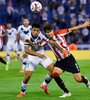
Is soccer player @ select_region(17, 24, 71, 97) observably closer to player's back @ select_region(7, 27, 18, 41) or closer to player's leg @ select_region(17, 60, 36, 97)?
player's leg @ select_region(17, 60, 36, 97)

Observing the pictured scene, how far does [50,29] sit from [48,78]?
1.71 metres

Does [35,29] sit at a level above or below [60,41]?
above

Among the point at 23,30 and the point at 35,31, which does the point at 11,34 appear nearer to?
the point at 23,30

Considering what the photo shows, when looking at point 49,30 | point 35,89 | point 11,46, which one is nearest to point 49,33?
point 49,30

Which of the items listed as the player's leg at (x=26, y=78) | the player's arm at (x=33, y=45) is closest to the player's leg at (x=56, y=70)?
the player's leg at (x=26, y=78)

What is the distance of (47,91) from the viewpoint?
14.0 metres

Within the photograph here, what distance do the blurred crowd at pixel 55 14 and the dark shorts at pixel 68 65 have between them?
65.4ft

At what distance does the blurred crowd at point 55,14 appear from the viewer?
1331 inches

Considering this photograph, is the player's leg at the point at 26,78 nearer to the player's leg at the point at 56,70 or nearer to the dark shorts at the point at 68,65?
the player's leg at the point at 56,70

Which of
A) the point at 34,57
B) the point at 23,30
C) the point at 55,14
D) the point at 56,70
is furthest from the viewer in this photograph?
the point at 55,14

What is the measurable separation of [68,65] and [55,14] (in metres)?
22.0

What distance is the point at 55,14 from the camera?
34.9 metres

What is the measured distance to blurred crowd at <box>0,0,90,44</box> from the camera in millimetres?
33819

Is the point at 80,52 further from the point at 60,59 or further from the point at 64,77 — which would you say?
the point at 60,59
